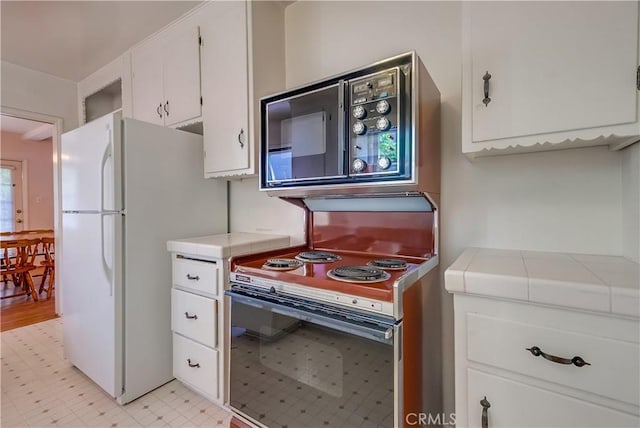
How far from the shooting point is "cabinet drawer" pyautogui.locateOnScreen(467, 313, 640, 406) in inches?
28.4

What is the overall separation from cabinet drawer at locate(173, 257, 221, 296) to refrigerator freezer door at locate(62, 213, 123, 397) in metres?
0.31

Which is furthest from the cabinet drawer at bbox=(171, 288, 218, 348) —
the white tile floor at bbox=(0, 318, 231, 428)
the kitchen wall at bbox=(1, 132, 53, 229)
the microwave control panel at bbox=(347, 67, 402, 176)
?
the kitchen wall at bbox=(1, 132, 53, 229)

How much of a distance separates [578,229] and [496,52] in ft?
2.47

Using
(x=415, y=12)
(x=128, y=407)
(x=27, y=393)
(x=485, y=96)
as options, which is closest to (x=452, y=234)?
(x=485, y=96)

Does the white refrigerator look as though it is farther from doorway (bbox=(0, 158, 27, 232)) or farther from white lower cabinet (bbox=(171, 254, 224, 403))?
doorway (bbox=(0, 158, 27, 232))

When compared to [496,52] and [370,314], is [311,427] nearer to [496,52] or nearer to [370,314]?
[370,314]

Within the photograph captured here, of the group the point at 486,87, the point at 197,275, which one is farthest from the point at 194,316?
the point at 486,87

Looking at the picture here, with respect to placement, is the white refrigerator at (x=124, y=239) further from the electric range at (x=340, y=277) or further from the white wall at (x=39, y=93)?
the white wall at (x=39, y=93)

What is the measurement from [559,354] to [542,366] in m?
0.05

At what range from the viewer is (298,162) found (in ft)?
4.76

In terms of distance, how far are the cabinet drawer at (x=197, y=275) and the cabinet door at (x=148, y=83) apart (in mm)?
1196

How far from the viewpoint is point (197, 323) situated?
168 cm

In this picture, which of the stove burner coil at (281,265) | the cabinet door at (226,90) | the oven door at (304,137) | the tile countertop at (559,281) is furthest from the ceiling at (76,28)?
the tile countertop at (559,281)

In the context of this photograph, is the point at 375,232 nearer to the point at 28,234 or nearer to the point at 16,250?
the point at 16,250
